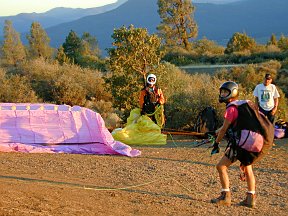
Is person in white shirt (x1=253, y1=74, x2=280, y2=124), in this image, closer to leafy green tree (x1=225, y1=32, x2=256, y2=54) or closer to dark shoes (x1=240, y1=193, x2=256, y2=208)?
dark shoes (x1=240, y1=193, x2=256, y2=208)

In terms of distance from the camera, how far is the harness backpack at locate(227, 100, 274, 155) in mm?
6281

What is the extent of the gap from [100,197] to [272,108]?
5.82 meters

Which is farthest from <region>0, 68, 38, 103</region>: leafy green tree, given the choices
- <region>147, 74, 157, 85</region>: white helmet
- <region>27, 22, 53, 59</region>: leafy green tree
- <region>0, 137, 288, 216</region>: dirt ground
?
<region>27, 22, 53, 59</region>: leafy green tree

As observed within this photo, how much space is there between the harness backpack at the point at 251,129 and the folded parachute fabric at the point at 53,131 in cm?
442

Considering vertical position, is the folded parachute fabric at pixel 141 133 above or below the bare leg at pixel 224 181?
below

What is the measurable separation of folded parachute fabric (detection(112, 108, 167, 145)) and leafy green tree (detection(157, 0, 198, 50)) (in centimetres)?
3874

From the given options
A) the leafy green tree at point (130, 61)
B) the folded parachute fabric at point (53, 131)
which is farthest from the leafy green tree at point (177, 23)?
the folded parachute fabric at point (53, 131)

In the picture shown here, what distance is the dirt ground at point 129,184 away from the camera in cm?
636

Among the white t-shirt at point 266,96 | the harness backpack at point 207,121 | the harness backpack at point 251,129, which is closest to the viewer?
the harness backpack at point 251,129

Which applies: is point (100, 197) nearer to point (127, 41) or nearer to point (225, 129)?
point (225, 129)

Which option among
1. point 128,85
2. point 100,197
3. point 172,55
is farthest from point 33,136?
point 172,55

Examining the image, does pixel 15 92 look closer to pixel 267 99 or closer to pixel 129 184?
pixel 267 99

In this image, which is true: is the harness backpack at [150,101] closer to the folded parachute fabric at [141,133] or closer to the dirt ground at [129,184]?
the folded parachute fabric at [141,133]

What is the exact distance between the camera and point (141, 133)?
40.1 ft
